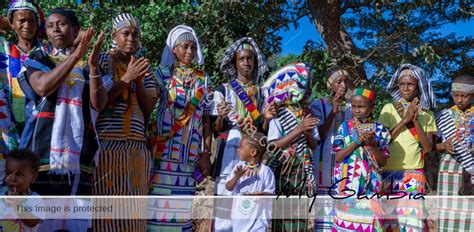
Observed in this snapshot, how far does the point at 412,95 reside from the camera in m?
5.40

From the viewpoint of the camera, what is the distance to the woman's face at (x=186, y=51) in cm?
501

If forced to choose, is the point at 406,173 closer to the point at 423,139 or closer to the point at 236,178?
the point at 423,139

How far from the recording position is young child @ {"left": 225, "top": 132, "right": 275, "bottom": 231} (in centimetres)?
486

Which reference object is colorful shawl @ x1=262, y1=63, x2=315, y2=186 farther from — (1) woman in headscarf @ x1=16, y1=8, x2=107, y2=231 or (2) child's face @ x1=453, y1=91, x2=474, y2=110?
(1) woman in headscarf @ x1=16, y1=8, x2=107, y2=231

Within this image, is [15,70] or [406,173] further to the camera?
[406,173]

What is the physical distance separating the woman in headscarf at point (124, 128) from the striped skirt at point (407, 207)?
2.12 metres

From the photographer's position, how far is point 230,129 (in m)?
5.21

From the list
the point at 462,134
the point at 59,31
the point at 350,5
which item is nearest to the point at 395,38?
the point at 350,5

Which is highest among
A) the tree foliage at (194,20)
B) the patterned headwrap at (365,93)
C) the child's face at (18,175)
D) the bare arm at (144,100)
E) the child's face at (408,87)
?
the tree foliage at (194,20)

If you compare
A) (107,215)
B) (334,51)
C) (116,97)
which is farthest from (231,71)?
(334,51)

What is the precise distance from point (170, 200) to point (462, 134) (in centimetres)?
256

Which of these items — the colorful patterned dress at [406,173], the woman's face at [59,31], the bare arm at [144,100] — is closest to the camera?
the woman's face at [59,31]

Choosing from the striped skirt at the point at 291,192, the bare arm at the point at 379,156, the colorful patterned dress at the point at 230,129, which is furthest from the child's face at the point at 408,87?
the colorful patterned dress at the point at 230,129

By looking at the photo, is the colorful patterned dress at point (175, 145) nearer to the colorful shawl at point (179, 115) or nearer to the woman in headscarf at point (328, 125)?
the colorful shawl at point (179, 115)
